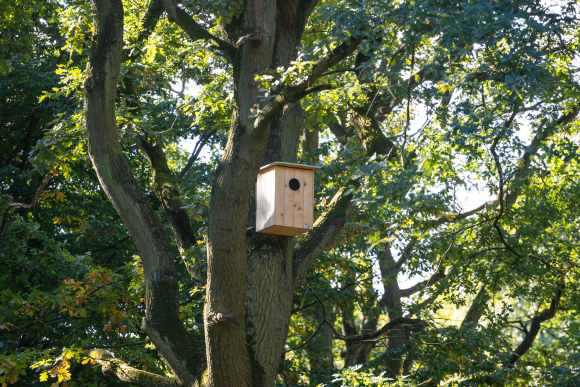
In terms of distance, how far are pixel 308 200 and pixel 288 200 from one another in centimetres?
23

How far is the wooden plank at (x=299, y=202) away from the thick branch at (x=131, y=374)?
1.58 metres

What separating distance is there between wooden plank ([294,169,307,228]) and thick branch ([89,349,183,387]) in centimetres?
158

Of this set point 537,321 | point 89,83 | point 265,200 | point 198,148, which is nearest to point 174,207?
point 265,200

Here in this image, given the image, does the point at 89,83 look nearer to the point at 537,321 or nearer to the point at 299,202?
the point at 299,202

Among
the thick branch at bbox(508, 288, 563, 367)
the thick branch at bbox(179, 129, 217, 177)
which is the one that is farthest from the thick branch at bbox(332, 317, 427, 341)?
the thick branch at bbox(179, 129, 217, 177)

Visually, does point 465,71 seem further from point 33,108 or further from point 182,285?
point 33,108

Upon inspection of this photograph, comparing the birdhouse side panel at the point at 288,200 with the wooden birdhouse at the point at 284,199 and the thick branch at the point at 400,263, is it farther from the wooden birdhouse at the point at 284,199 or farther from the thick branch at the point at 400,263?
the thick branch at the point at 400,263

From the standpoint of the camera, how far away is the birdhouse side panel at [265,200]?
15.3 feet

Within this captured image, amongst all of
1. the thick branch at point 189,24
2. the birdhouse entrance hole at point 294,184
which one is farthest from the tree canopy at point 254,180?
the birdhouse entrance hole at point 294,184

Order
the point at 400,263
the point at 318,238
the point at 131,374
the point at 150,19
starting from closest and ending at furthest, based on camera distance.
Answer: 1. the point at 131,374
2. the point at 318,238
3. the point at 150,19
4. the point at 400,263

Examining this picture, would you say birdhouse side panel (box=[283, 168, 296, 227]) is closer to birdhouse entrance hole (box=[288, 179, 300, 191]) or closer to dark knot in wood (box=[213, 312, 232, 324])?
birdhouse entrance hole (box=[288, 179, 300, 191])

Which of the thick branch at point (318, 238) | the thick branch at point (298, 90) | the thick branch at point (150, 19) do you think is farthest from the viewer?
the thick branch at point (150, 19)

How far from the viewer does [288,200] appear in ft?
15.8

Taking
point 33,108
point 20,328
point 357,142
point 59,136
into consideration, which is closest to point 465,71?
point 357,142
